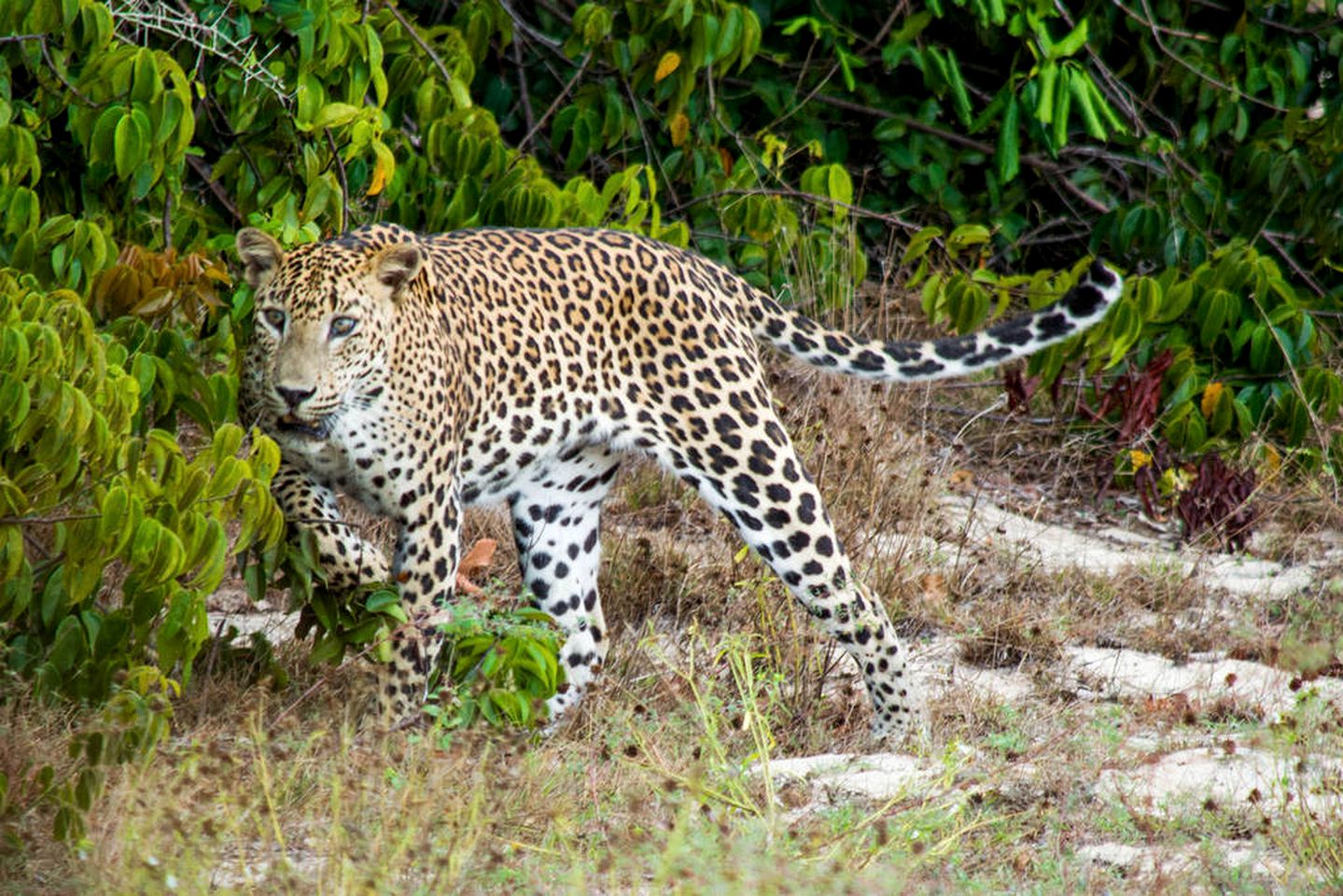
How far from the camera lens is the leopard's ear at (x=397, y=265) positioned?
527 centimetres

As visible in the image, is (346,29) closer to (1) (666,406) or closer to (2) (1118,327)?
(1) (666,406)

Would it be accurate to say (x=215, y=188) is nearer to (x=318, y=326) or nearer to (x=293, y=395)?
(x=318, y=326)

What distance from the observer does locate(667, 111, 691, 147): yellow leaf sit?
25.7ft

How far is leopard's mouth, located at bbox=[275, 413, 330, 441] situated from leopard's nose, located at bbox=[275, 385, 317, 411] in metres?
0.06

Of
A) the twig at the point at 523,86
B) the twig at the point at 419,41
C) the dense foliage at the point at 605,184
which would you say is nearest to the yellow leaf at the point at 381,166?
the dense foliage at the point at 605,184

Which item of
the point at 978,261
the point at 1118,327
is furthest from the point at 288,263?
the point at 978,261

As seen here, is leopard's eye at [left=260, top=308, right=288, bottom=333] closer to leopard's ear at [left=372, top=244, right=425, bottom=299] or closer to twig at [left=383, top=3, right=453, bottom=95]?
leopard's ear at [left=372, top=244, right=425, bottom=299]

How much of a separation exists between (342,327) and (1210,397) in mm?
4156

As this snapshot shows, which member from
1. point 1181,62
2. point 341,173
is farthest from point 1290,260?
point 341,173

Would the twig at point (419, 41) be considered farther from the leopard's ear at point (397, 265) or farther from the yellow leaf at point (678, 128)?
the leopard's ear at point (397, 265)

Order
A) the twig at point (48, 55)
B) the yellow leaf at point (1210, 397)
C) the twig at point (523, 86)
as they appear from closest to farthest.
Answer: the twig at point (48, 55), the yellow leaf at point (1210, 397), the twig at point (523, 86)

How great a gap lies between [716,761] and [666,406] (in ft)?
5.47

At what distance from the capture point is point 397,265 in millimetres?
5293

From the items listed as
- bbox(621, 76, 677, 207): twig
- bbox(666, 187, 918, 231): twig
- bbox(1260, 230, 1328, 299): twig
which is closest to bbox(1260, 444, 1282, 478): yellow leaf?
bbox(1260, 230, 1328, 299): twig
